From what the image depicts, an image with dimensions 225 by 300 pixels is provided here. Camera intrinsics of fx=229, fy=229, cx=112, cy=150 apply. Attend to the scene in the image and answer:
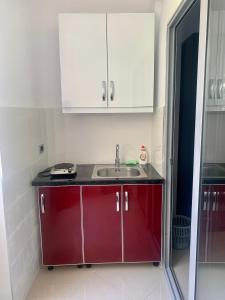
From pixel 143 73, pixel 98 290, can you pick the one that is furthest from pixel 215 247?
pixel 143 73

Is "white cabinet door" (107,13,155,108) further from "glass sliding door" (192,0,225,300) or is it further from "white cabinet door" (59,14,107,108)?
"glass sliding door" (192,0,225,300)

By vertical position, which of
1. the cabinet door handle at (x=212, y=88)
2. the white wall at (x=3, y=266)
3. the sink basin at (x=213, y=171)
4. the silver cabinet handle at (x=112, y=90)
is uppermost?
the silver cabinet handle at (x=112, y=90)

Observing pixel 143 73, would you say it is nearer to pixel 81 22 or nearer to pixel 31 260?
pixel 81 22

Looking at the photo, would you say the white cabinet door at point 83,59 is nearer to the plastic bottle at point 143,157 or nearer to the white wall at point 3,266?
the plastic bottle at point 143,157

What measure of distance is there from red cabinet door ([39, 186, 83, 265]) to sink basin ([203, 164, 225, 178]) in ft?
3.52

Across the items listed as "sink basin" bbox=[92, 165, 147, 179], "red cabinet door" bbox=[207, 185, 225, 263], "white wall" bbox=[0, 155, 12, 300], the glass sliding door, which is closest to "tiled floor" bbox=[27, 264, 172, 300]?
"white wall" bbox=[0, 155, 12, 300]

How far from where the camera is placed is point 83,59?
2.07 meters

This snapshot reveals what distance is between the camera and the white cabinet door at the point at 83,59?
202 centimetres

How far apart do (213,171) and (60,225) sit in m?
1.37

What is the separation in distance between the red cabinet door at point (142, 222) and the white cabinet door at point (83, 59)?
34.5 inches

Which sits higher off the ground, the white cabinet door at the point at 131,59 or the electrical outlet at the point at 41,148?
the white cabinet door at the point at 131,59

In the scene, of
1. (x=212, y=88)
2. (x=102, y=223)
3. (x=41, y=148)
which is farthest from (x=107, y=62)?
(x=102, y=223)

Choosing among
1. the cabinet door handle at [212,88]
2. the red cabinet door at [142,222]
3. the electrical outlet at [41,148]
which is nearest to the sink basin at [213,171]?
the cabinet door handle at [212,88]

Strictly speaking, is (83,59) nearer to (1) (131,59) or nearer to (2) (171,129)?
(1) (131,59)
